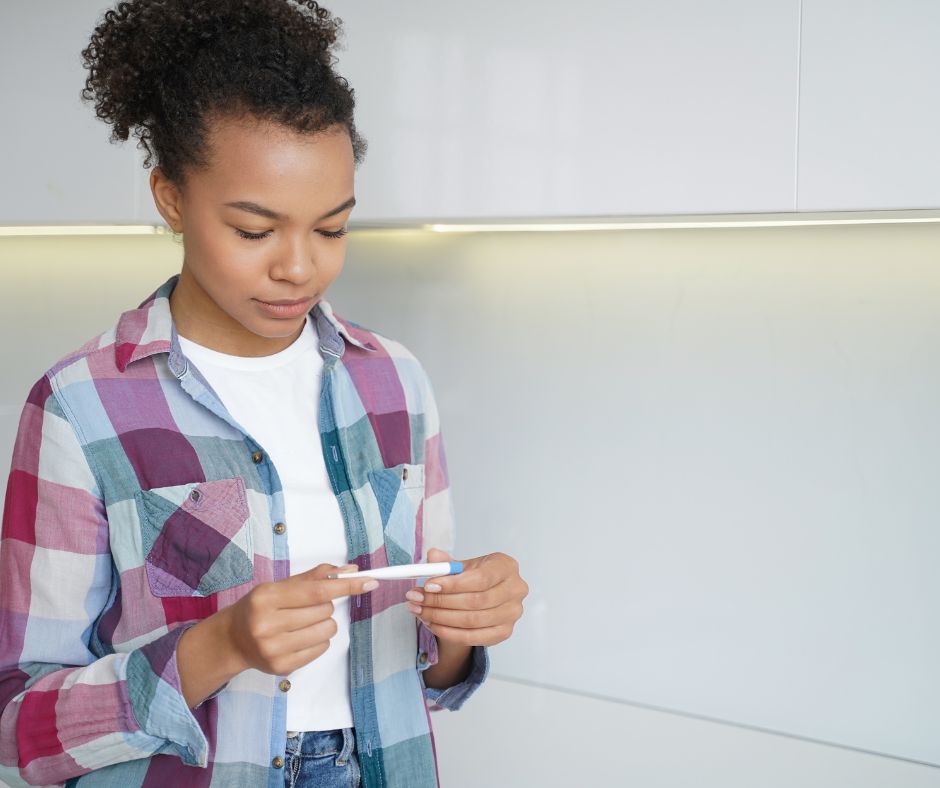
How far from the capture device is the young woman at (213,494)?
782 mm

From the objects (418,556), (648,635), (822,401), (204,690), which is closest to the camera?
(204,690)

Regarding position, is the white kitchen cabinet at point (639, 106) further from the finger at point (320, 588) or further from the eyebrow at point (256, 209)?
the finger at point (320, 588)

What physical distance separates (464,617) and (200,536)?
0.70 ft

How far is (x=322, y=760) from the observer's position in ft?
2.78

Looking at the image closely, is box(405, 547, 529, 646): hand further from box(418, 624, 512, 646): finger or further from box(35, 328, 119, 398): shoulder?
box(35, 328, 119, 398): shoulder

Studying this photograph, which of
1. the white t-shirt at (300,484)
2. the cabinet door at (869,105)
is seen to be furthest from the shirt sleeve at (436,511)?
the cabinet door at (869,105)

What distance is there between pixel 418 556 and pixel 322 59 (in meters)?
0.43

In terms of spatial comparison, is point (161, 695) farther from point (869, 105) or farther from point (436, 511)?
point (869, 105)

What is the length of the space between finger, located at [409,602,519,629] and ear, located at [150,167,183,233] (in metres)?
0.36

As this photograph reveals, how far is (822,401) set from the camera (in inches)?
51.0

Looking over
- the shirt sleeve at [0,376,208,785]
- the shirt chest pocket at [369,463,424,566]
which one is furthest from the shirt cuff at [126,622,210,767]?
the shirt chest pocket at [369,463,424,566]

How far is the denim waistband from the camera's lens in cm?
84

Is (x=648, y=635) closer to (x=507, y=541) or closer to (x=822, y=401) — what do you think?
(x=507, y=541)

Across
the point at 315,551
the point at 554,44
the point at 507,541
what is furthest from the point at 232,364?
the point at 507,541
